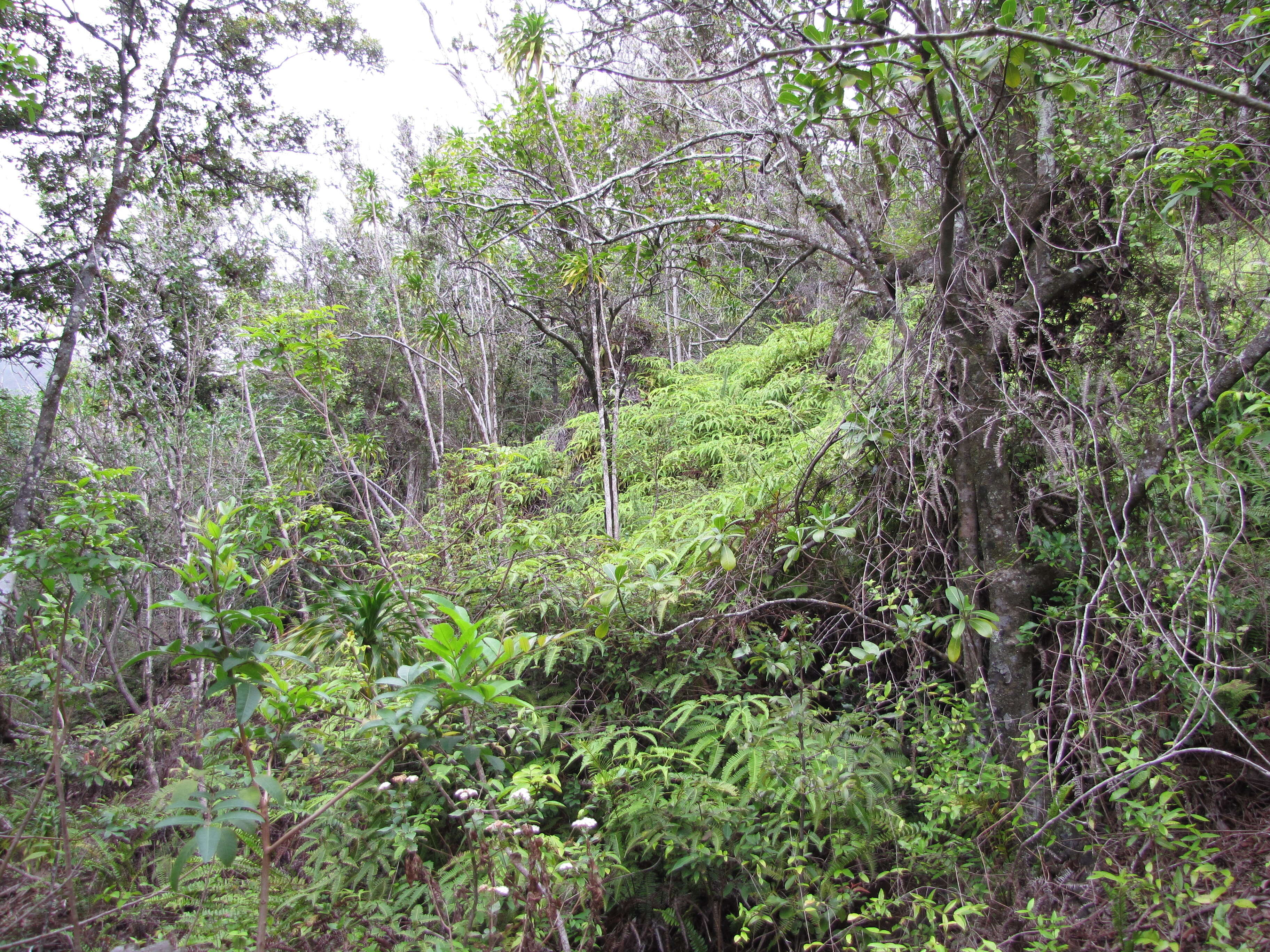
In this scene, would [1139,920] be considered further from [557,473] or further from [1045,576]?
[557,473]

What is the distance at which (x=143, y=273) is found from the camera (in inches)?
284

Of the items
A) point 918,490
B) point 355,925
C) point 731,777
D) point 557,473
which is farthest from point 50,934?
point 557,473

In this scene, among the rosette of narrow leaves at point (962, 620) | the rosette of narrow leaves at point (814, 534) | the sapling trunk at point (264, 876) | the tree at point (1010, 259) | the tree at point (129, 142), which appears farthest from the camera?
the tree at point (129, 142)

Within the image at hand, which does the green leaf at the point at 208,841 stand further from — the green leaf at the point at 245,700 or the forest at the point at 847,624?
the green leaf at the point at 245,700

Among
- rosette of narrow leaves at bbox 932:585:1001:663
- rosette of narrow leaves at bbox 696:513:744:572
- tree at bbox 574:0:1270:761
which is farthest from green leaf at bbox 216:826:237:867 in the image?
tree at bbox 574:0:1270:761

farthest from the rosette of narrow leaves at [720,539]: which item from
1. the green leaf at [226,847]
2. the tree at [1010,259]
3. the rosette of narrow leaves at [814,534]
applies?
the green leaf at [226,847]

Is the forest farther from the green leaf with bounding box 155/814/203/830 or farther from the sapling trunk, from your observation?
the sapling trunk

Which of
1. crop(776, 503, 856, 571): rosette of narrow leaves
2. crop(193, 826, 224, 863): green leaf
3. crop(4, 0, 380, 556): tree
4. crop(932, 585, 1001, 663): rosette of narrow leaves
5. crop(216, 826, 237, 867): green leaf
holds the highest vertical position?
crop(4, 0, 380, 556): tree

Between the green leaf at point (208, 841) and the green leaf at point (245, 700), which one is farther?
the green leaf at point (245, 700)

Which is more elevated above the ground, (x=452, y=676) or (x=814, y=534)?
(x=452, y=676)

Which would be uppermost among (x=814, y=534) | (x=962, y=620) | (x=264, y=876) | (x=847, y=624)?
(x=814, y=534)

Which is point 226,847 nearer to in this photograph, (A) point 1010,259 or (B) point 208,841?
(B) point 208,841

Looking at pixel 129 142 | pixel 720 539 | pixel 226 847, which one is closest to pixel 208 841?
pixel 226 847

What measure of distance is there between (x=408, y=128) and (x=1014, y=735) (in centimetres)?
1329
